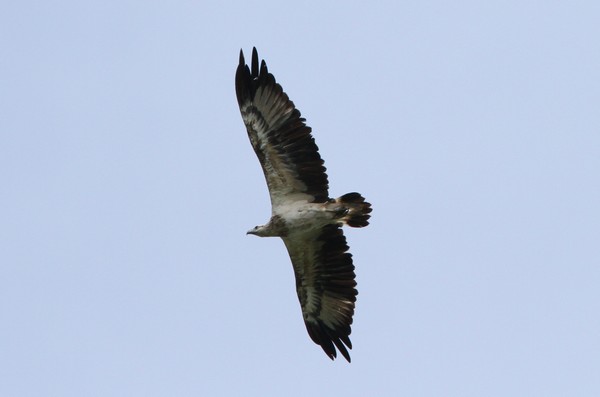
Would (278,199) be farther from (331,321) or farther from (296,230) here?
(331,321)

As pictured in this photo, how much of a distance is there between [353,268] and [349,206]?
130 cm

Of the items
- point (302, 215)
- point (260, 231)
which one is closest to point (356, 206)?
point (302, 215)

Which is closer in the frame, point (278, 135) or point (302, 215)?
point (278, 135)

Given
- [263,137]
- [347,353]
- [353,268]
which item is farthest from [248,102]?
[347,353]

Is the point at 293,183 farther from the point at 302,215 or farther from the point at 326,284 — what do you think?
the point at 326,284

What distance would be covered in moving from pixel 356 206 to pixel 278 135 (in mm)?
1531

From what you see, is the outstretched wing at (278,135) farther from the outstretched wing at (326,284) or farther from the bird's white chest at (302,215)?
the outstretched wing at (326,284)

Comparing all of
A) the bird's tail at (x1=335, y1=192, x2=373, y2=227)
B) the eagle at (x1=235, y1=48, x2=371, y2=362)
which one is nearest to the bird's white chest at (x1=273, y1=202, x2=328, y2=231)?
the eagle at (x1=235, y1=48, x2=371, y2=362)

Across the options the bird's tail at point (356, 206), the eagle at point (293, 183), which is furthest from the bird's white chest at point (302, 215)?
the bird's tail at point (356, 206)

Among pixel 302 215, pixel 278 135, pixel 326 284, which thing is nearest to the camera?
pixel 278 135

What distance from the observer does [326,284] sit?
1775cm

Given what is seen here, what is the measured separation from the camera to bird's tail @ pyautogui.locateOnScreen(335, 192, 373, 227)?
655 inches

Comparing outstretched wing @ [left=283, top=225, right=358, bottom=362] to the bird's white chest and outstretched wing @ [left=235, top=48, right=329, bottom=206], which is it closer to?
the bird's white chest

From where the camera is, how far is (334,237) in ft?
56.7
